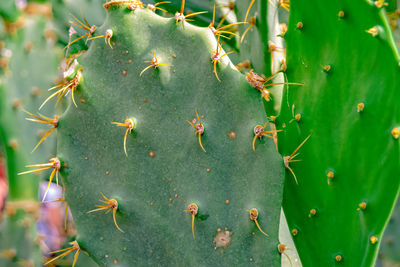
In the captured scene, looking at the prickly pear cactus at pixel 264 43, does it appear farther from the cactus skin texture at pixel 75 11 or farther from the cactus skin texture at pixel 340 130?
the cactus skin texture at pixel 75 11

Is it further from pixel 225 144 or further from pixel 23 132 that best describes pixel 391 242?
pixel 23 132

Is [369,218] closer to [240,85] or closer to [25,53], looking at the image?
[240,85]

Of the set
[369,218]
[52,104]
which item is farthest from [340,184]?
[52,104]

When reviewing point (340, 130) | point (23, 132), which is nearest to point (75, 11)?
point (23, 132)

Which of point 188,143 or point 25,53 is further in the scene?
point 25,53

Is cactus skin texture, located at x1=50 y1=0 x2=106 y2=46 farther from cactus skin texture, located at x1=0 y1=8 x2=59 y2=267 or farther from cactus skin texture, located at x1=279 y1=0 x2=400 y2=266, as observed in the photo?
cactus skin texture, located at x1=279 y1=0 x2=400 y2=266

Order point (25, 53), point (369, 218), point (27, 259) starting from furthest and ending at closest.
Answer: point (25, 53) < point (27, 259) < point (369, 218)

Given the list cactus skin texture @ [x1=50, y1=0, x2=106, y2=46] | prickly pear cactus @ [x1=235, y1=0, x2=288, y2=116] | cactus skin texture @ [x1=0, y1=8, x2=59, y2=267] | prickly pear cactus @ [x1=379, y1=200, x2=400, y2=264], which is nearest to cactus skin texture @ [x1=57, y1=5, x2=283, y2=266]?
prickly pear cactus @ [x1=235, y1=0, x2=288, y2=116]
